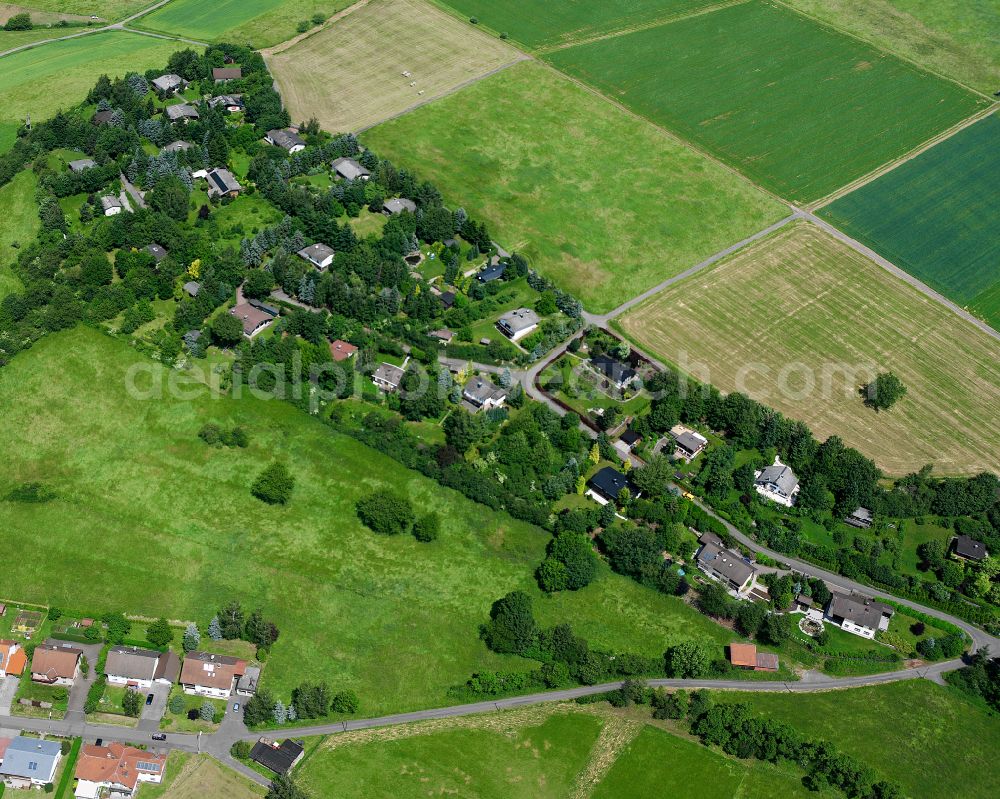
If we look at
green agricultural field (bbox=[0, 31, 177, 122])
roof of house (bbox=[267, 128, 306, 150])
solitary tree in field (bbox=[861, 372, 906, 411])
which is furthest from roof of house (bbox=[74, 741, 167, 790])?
green agricultural field (bbox=[0, 31, 177, 122])

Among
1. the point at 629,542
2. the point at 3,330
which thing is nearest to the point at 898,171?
the point at 629,542

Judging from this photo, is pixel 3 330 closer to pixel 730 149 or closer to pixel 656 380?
pixel 656 380

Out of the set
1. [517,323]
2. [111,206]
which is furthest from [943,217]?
[111,206]

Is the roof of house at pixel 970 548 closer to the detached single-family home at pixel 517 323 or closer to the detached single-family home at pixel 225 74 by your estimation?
the detached single-family home at pixel 517 323

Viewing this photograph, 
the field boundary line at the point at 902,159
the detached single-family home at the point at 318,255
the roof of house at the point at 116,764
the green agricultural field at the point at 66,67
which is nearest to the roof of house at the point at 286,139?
the detached single-family home at the point at 318,255

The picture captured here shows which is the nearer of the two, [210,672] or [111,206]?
[210,672]

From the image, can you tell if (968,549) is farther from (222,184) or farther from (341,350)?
(222,184)

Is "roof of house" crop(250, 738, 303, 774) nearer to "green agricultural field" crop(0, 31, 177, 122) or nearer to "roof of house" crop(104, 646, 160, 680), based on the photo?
"roof of house" crop(104, 646, 160, 680)
